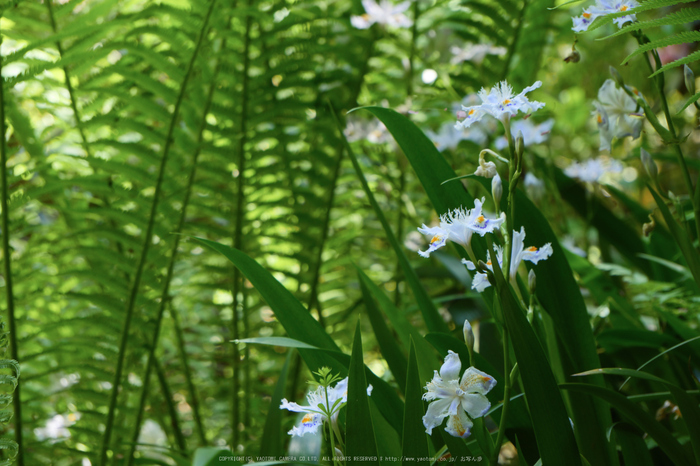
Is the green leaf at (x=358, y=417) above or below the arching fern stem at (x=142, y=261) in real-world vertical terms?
below

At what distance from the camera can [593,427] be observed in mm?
455

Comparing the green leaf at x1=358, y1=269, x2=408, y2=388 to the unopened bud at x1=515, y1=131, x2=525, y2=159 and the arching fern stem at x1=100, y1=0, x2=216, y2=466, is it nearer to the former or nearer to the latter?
the unopened bud at x1=515, y1=131, x2=525, y2=159

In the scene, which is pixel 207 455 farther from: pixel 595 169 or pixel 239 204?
pixel 595 169

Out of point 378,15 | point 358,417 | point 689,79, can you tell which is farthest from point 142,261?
point 689,79

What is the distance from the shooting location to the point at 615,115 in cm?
56

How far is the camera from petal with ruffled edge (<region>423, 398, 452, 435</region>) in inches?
14.7

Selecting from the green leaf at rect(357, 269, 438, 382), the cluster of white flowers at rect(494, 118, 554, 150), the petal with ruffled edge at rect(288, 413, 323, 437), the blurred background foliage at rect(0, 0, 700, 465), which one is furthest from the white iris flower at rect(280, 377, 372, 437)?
the cluster of white flowers at rect(494, 118, 554, 150)

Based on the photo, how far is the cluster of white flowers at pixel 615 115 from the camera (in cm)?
54

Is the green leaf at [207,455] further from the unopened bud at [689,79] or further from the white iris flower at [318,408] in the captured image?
the unopened bud at [689,79]

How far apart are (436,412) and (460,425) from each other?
19 millimetres

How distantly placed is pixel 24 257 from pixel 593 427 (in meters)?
0.82

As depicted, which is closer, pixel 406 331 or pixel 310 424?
Answer: pixel 310 424

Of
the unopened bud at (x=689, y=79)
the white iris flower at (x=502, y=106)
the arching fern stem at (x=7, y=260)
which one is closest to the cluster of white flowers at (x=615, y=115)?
the unopened bud at (x=689, y=79)

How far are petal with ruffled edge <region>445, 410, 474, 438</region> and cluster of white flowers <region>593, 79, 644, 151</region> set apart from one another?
0.34m
